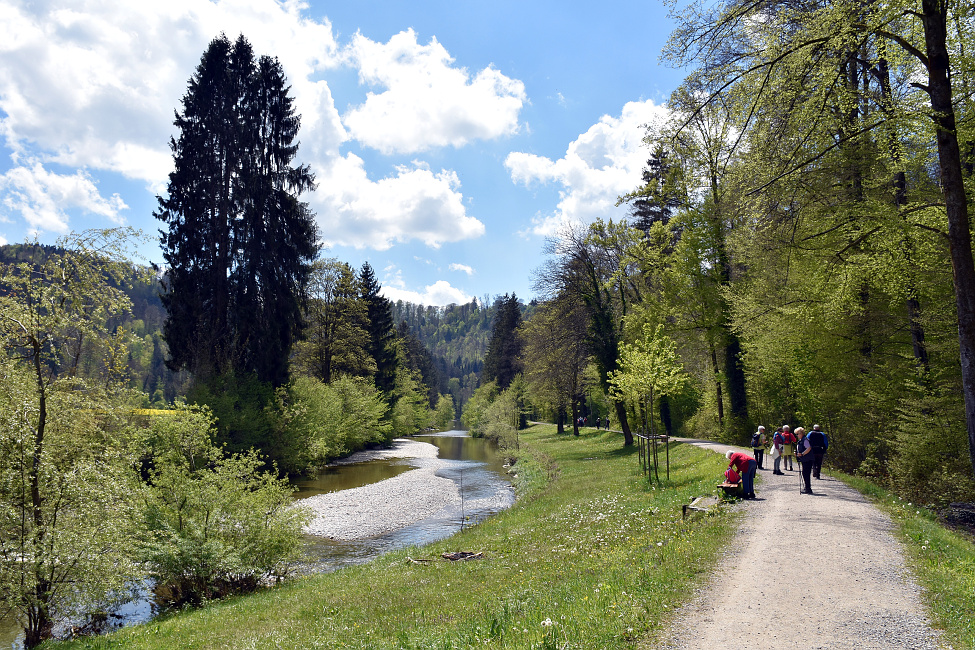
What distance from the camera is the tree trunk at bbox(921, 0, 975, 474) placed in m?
8.32

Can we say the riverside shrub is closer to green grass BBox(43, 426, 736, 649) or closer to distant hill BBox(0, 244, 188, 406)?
green grass BBox(43, 426, 736, 649)

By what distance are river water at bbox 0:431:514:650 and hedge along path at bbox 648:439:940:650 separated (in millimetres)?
10854

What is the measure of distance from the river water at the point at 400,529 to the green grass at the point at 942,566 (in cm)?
1235

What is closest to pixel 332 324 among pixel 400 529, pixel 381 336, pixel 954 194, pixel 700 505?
pixel 381 336

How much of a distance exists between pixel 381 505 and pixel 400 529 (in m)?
4.15

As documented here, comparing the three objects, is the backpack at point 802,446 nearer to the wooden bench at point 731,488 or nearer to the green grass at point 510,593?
the wooden bench at point 731,488

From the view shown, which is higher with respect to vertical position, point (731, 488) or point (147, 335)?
point (147, 335)

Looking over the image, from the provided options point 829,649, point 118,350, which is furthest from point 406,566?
point 829,649

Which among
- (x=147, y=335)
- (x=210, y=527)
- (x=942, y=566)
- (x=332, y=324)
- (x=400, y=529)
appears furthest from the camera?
Result: (x=147, y=335)

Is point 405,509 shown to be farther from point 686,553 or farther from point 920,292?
point 920,292

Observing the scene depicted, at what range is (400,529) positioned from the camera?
18.8 metres

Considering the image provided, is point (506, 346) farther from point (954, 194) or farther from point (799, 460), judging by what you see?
point (954, 194)

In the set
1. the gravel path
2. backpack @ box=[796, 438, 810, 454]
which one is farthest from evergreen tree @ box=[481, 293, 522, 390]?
backpack @ box=[796, 438, 810, 454]

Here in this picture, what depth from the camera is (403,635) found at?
22.2ft
